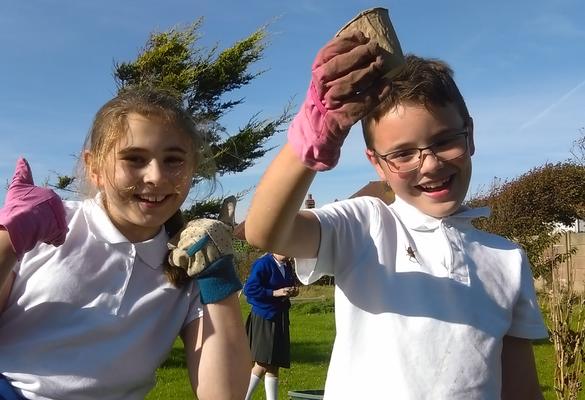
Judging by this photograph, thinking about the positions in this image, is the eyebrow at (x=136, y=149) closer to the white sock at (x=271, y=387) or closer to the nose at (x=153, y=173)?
the nose at (x=153, y=173)

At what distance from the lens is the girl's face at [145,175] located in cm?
190

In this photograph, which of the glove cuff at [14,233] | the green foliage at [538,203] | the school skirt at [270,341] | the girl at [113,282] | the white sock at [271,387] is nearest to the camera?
the glove cuff at [14,233]

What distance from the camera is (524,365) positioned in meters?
1.83

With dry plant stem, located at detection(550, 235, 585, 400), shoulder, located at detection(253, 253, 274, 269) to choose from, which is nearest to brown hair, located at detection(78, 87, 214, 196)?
dry plant stem, located at detection(550, 235, 585, 400)

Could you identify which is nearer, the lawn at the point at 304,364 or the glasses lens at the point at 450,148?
the glasses lens at the point at 450,148

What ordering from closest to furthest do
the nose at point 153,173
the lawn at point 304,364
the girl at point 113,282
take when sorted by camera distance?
the girl at point 113,282 < the nose at point 153,173 < the lawn at point 304,364

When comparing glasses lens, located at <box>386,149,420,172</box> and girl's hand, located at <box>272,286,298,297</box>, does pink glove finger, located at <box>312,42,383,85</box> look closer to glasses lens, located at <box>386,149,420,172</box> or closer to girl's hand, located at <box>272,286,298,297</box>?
glasses lens, located at <box>386,149,420,172</box>

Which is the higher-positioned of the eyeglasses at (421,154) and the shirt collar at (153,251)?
the eyeglasses at (421,154)

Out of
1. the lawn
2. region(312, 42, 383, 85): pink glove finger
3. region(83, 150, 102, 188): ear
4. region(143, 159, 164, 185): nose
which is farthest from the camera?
the lawn

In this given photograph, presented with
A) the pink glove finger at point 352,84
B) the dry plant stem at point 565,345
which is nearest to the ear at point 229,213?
the pink glove finger at point 352,84

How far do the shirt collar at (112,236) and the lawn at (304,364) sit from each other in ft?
18.6

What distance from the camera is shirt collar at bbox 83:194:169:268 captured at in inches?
76.4

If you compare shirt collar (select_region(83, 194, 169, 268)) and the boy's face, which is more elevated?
the boy's face

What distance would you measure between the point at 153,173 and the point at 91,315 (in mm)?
407
